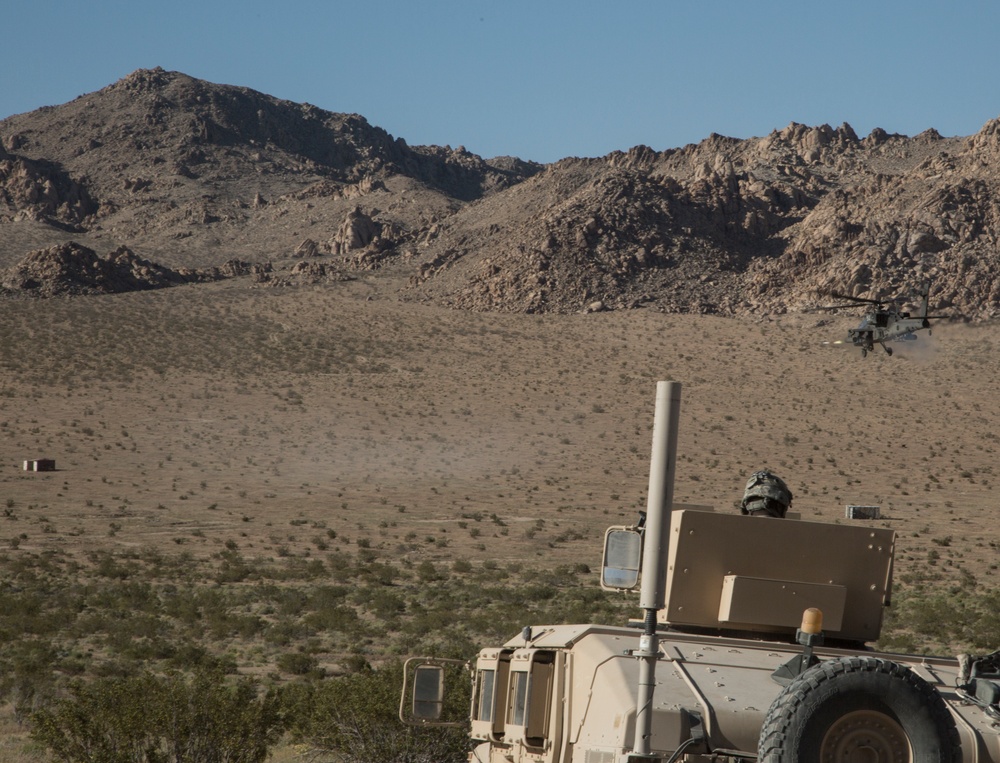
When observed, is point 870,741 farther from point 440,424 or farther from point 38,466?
point 440,424

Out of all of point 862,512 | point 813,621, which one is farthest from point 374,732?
point 862,512

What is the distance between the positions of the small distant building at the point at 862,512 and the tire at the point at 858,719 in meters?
35.7

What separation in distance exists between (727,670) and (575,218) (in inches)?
3314

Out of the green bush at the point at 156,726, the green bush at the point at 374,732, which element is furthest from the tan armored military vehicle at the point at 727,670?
the green bush at the point at 374,732

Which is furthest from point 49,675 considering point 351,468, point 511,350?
point 511,350

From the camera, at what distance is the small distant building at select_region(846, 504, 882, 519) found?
39.2 metres

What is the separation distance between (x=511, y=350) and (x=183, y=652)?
50933 mm

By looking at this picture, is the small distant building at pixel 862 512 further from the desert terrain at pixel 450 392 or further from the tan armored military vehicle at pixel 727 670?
the tan armored military vehicle at pixel 727 670

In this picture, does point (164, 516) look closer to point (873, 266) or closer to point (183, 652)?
point (183, 652)

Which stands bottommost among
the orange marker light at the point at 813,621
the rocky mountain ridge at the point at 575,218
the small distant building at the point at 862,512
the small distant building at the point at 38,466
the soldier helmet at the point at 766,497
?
the small distant building at the point at 38,466

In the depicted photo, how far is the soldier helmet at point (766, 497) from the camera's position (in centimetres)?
736

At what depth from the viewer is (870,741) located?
4.59 metres

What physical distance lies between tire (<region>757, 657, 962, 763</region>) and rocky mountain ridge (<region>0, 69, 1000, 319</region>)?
71.0 metres

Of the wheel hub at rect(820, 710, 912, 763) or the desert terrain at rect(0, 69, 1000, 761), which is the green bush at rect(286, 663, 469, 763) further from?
the wheel hub at rect(820, 710, 912, 763)
